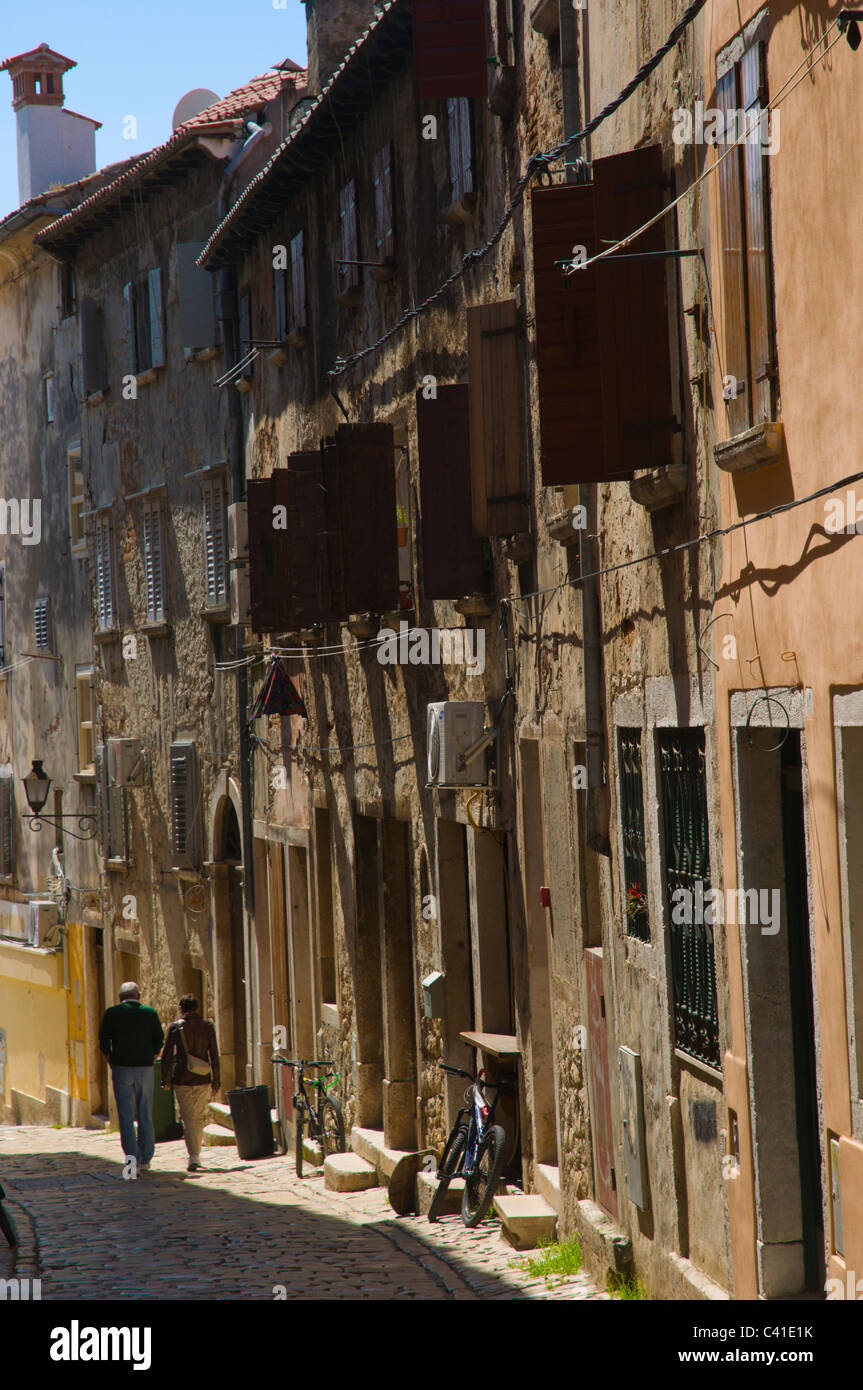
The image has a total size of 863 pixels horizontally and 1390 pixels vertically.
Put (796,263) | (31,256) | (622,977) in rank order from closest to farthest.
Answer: (796,263) < (622,977) < (31,256)

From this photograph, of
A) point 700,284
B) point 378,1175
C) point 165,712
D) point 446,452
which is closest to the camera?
point 700,284

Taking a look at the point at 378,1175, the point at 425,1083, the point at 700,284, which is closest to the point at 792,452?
the point at 700,284

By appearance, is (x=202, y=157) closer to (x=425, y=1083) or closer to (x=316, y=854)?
(x=316, y=854)

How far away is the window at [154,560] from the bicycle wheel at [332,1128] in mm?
9048

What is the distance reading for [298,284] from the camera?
18.2m

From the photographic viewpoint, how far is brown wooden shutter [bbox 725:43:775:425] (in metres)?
7.04

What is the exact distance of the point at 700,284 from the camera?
8039 millimetres

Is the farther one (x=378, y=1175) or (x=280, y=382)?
(x=280, y=382)

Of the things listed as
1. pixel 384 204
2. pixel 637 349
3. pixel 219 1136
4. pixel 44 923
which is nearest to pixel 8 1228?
pixel 637 349

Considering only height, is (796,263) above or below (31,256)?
below

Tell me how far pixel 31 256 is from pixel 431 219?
17.5 meters

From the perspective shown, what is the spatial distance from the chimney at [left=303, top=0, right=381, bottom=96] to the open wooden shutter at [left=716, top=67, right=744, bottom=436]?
11.4m

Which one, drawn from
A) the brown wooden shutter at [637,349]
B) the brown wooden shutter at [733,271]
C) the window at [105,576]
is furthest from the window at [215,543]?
the brown wooden shutter at [733,271]

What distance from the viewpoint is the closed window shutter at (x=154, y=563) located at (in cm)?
2455
